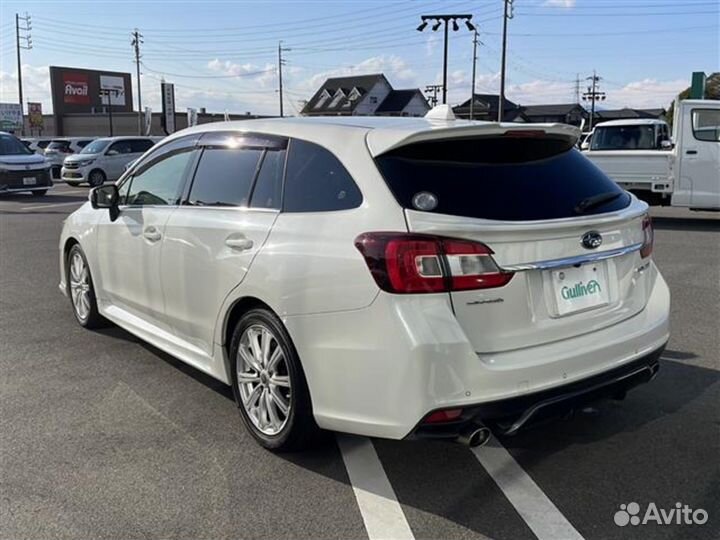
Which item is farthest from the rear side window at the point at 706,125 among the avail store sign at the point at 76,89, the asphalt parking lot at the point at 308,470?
the avail store sign at the point at 76,89

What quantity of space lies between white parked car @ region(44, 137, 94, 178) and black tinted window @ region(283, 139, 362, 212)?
94.3 feet

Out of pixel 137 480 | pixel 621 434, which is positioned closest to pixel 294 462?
pixel 137 480

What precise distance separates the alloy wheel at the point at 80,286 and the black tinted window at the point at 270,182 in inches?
104

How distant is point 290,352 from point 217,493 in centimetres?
74

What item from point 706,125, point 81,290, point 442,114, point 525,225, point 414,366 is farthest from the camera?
point 706,125

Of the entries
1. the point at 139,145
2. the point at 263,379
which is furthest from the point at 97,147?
the point at 263,379

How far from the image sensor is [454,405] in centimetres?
279

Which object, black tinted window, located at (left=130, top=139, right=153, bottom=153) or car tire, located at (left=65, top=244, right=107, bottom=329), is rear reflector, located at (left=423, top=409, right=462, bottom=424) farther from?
black tinted window, located at (left=130, top=139, right=153, bottom=153)

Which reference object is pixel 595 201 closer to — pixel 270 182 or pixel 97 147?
pixel 270 182

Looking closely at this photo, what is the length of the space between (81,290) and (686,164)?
11.3 meters

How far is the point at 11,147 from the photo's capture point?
19500 mm

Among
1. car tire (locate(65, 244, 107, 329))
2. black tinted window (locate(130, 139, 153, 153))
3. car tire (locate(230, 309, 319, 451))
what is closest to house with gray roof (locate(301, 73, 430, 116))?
black tinted window (locate(130, 139, 153, 153))

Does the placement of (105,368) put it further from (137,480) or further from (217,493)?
(217,493)

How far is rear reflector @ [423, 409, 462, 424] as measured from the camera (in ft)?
9.17
